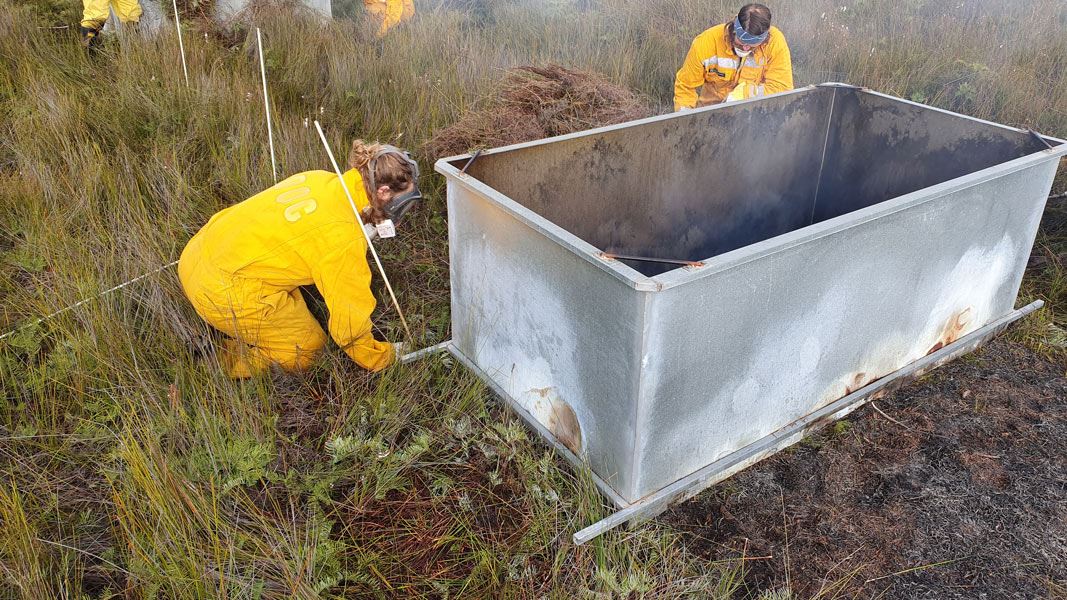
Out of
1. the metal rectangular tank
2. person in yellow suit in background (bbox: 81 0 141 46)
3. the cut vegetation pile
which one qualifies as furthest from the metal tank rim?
person in yellow suit in background (bbox: 81 0 141 46)

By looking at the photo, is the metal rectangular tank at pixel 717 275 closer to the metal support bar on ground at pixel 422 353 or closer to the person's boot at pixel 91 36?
the metal support bar on ground at pixel 422 353

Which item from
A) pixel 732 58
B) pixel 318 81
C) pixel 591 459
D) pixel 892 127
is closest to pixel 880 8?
pixel 732 58

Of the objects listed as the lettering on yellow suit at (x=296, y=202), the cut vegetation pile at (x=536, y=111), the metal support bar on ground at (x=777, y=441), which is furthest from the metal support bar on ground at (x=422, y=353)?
the cut vegetation pile at (x=536, y=111)

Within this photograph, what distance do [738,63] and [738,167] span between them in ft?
5.05

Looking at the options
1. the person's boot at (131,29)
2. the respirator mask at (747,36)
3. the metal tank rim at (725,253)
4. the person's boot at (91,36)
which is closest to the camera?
the metal tank rim at (725,253)

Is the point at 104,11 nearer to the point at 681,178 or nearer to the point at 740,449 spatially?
the point at 681,178

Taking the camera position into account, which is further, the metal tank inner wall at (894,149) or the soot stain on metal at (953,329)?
the metal tank inner wall at (894,149)

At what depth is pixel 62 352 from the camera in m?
2.87

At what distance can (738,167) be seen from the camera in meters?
4.07

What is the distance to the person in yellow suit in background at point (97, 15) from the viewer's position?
6379 millimetres

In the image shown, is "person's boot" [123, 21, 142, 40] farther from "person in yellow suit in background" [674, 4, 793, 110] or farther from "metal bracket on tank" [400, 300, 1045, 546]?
"metal bracket on tank" [400, 300, 1045, 546]

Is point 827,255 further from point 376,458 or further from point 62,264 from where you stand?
point 62,264

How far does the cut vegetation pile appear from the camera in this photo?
4367mm

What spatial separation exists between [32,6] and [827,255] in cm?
724
